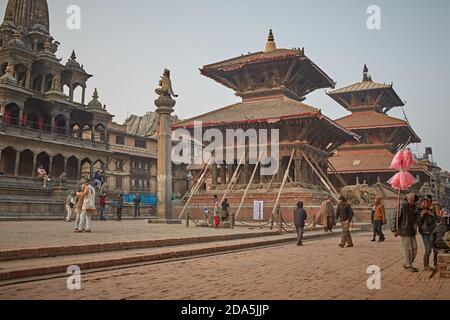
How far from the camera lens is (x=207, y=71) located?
36.5 metres

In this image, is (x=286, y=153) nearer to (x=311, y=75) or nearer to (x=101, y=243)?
(x=311, y=75)

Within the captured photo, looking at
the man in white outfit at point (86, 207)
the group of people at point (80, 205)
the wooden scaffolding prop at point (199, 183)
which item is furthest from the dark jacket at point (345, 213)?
the wooden scaffolding prop at point (199, 183)

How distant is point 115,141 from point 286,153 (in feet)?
116

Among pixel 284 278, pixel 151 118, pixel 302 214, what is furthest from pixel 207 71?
pixel 151 118

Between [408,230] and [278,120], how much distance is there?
20020mm

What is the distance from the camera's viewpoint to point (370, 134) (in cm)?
4647

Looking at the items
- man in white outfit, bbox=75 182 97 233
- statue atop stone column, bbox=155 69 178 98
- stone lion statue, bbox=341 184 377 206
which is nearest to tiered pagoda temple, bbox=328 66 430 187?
stone lion statue, bbox=341 184 377 206

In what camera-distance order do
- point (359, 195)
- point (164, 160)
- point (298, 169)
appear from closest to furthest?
1. point (164, 160)
2. point (298, 169)
3. point (359, 195)

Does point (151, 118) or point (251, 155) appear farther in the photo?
point (151, 118)

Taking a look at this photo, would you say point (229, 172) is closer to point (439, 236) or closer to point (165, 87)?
point (165, 87)

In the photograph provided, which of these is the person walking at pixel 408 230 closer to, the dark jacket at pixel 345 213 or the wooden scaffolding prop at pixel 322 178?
the dark jacket at pixel 345 213

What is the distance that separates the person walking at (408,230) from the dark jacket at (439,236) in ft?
1.29

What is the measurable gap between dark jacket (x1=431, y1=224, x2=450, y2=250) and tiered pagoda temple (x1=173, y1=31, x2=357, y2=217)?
18.5m

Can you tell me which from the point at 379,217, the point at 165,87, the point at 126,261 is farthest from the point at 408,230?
the point at 165,87
